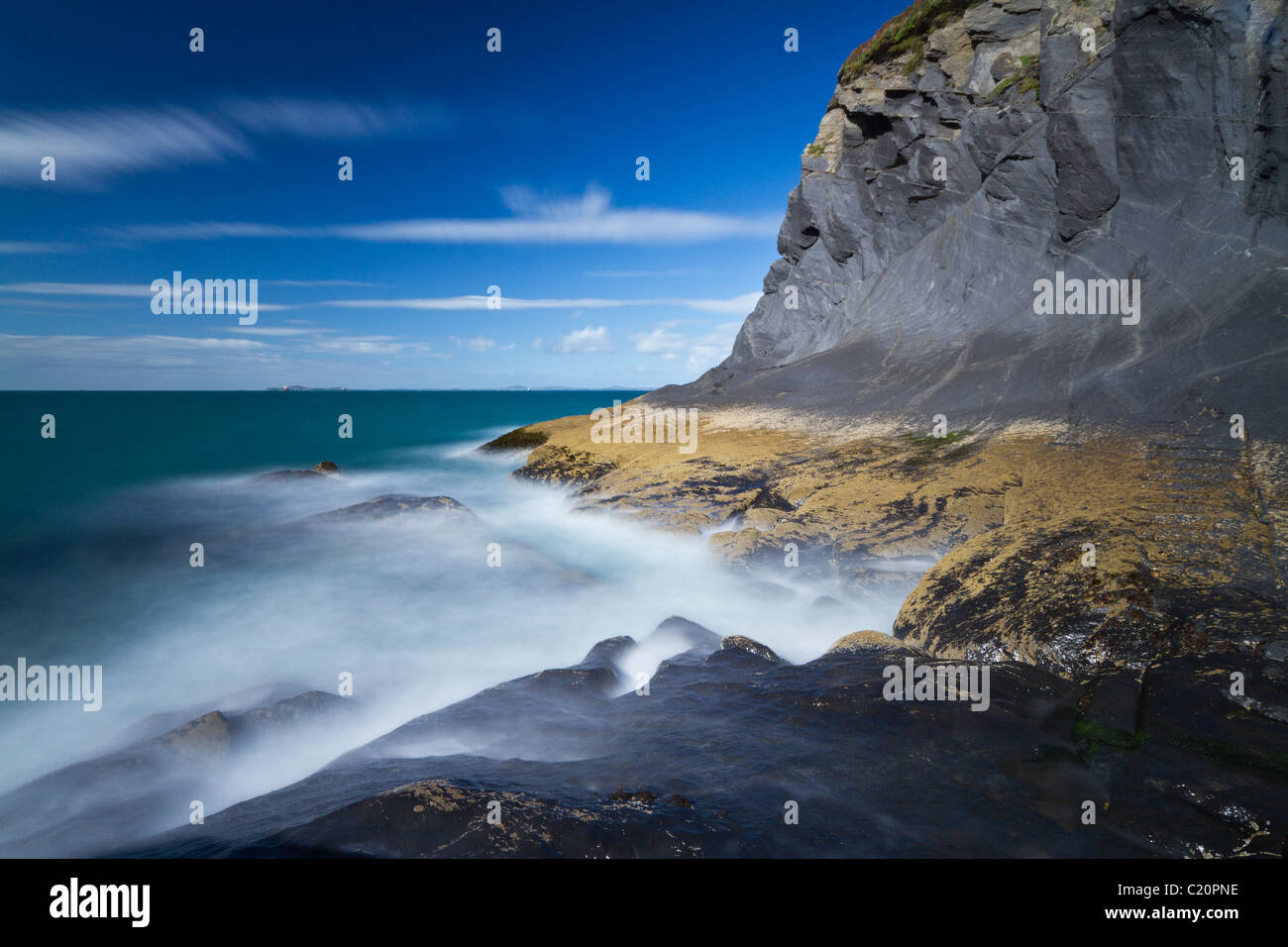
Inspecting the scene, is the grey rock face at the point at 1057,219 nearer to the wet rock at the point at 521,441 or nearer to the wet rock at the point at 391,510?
the wet rock at the point at 521,441

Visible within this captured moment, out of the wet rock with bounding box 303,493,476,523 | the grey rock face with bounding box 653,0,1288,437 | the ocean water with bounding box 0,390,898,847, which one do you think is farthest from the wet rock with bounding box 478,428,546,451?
the wet rock with bounding box 303,493,476,523

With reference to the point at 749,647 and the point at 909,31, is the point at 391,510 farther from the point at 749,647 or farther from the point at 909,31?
the point at 909,31

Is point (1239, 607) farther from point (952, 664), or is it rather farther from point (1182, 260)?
point (1182, 260)

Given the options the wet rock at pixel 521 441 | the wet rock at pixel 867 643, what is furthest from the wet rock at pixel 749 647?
the wet rock at pixel 521 441

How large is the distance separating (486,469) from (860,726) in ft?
81.3

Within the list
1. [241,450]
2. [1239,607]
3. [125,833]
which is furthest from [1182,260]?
[241,450]

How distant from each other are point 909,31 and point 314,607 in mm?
30741

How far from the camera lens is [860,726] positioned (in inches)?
211

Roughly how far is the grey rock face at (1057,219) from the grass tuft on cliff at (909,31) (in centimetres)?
63

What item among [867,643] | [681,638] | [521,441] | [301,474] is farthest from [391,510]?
[521,441]

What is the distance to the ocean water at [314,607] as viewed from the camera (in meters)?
8.10

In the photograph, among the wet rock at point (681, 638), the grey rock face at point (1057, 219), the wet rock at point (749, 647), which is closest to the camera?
the wet rock at point (749, 647)

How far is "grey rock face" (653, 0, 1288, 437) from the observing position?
1305cm

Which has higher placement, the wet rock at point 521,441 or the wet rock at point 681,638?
the wet rock at point 521,441
